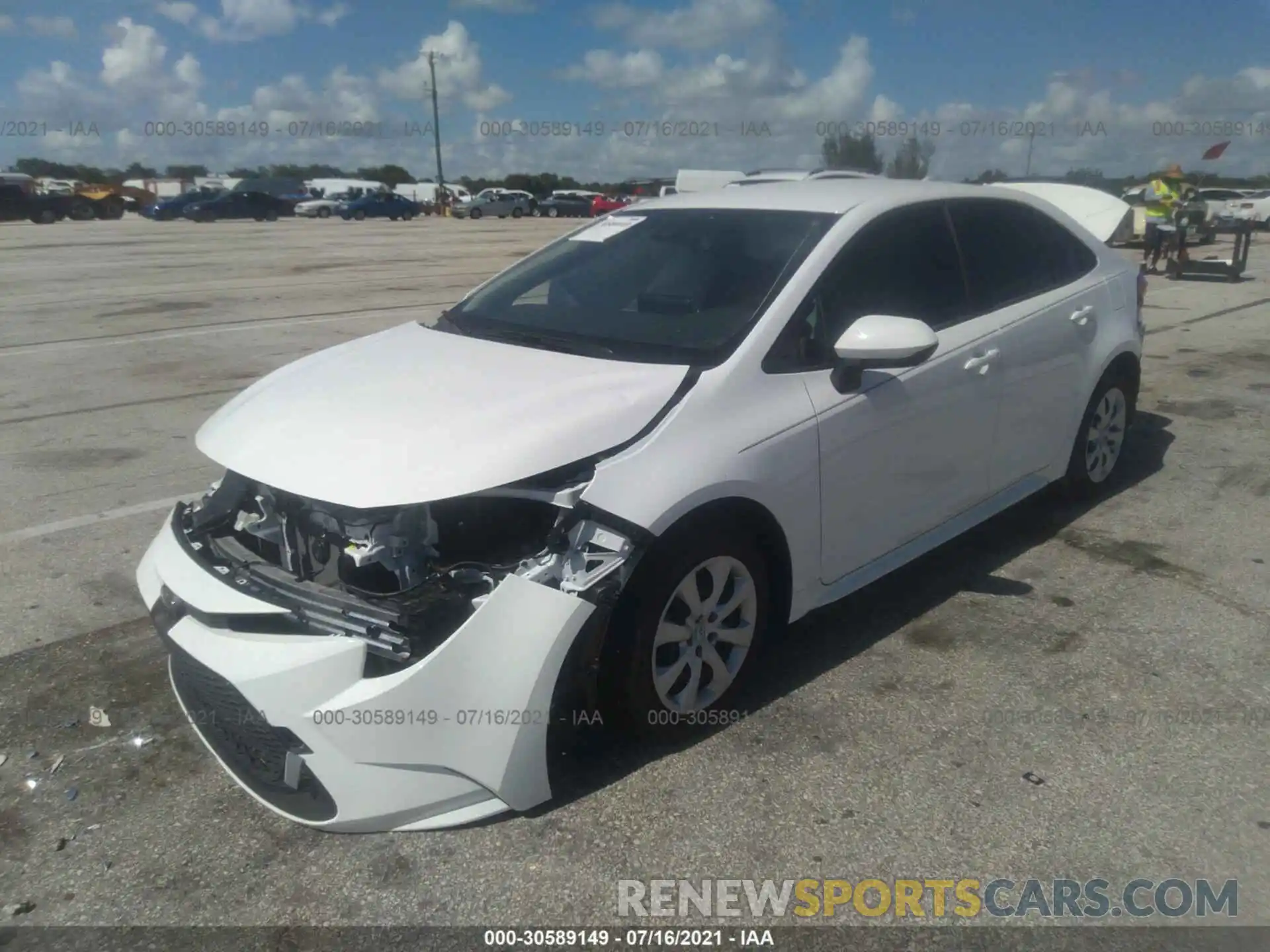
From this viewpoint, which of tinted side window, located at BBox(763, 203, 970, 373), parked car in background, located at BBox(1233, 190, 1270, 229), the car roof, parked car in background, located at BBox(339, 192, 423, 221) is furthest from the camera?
parked car in background, located at BBox(339, 192, 423, 221)

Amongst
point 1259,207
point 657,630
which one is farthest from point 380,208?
point 657,630

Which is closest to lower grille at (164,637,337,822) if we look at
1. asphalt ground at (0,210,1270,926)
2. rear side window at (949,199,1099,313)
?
asphalt ground at (0,210,1270,926)

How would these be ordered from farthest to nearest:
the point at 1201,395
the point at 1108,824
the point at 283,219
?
1. the point at 283,219
2. the point at 1201,395
3. the point at 1108,824

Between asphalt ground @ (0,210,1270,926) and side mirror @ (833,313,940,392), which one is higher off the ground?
side mirror @ (833,313,940,392)

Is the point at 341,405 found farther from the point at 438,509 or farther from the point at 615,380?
the point at 615,380

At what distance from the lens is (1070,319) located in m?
4.79

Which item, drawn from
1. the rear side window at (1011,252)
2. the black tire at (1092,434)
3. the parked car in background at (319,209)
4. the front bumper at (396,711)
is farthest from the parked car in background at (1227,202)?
the parked car in background at (319,209)

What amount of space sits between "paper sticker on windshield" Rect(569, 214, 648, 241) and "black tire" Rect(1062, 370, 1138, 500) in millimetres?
2424

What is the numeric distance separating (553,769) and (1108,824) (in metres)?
1.58

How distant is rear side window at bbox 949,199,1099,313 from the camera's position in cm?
437

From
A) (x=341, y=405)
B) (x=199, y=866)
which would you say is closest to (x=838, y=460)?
(x=341, y=405)

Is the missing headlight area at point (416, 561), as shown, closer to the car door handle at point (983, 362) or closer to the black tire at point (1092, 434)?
the car door handle at point (983, 362)

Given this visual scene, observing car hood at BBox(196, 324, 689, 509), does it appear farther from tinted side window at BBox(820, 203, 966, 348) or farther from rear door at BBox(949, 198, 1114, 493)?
rear door at BBox(949, 198, 1114, 493)

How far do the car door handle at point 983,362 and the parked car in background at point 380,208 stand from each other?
4582 cm
